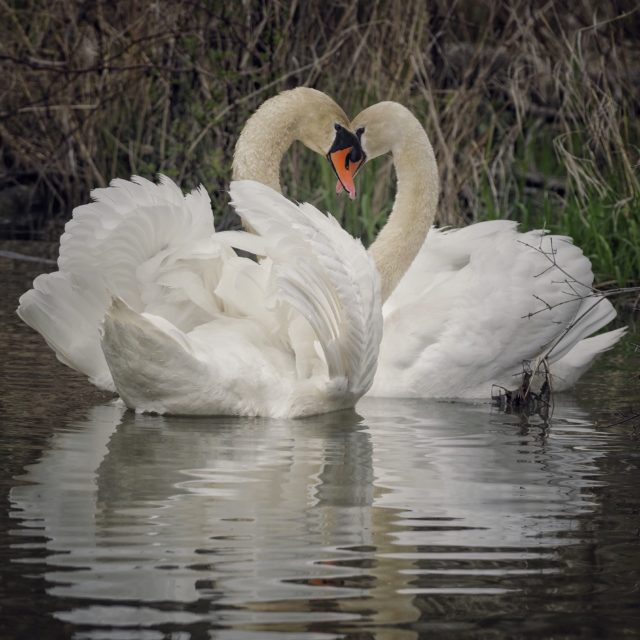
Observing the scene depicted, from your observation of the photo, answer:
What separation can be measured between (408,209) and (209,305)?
1.42 m

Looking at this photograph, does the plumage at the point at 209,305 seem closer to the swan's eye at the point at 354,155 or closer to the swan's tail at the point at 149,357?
the swan's tail at the point at 149,357

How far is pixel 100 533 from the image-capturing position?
3770mm

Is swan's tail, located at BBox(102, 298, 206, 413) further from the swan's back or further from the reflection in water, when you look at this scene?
the swan's back

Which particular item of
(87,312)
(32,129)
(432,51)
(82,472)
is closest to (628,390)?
(87,312)

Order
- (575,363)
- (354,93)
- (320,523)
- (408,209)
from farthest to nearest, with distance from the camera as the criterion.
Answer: (354,93)
(408,209)
(575,363)
(320,523)

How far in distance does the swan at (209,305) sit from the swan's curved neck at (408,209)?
912 millimetres

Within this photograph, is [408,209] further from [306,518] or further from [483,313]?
[306,518]

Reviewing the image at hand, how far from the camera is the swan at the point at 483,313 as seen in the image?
627cm

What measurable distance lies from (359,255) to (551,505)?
57.9 inches

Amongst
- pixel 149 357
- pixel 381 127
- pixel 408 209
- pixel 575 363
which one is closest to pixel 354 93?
pixel 381 127

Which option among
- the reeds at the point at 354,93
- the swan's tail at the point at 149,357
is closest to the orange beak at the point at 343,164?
the swan's tail at the point at 149,357

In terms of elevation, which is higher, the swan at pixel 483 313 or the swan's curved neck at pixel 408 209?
the swan's curved neck at pixel 408 209

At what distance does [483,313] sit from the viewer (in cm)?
635

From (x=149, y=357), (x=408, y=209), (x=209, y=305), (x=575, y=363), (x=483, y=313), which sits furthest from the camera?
(x=408, y=209)
